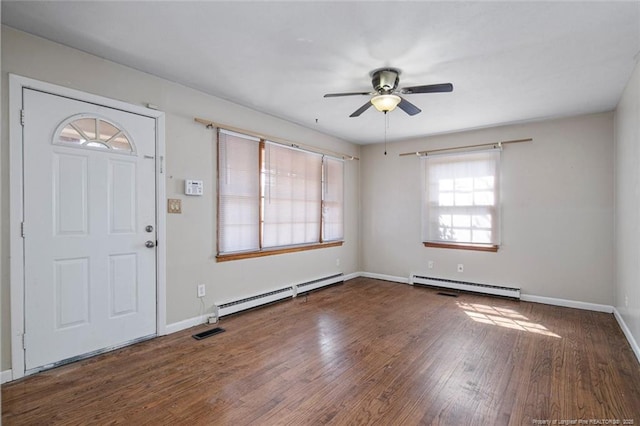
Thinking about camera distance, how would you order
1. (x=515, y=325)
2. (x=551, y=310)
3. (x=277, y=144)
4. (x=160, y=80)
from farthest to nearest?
(x=277, y=144) < (x=551, y=310) < (x=515, y=325) < (x=160, y=80)

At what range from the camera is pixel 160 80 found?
3.16 metres

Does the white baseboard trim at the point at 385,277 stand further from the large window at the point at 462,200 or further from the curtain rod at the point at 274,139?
the curtain rod at the point at 274,139

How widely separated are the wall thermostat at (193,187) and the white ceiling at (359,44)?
103 cm

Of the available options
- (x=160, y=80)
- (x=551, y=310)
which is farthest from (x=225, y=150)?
(x=551, y=310)

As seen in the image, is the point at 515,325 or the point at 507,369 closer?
the point at 507,369

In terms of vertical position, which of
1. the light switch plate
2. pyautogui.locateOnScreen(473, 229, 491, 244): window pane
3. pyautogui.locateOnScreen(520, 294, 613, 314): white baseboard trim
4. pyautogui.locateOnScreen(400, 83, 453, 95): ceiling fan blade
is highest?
pyautogui.locateOnScreen(400, 83, 453, 95): ceiling fan blade

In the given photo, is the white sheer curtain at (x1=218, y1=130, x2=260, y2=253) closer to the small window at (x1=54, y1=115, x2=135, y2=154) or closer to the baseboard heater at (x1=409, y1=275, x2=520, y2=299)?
the small window at (x1=54, y1=115, x2=135, y2=154)

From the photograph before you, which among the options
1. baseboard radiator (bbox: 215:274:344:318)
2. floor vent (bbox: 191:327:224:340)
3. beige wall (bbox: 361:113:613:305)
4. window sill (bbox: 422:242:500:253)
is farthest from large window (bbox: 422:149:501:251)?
floor vent (bbox: 191:327:224:340)

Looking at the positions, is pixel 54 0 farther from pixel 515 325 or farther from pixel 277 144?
pixel 515 325

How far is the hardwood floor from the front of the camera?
196 centimetres

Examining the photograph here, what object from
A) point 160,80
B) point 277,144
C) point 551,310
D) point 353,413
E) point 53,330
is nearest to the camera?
point 353,413

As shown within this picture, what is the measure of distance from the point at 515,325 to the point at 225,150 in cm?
391

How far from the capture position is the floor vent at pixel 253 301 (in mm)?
3656

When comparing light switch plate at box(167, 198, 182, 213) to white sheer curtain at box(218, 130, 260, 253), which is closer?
light switch plate at box(167, 198, 182, 213)
